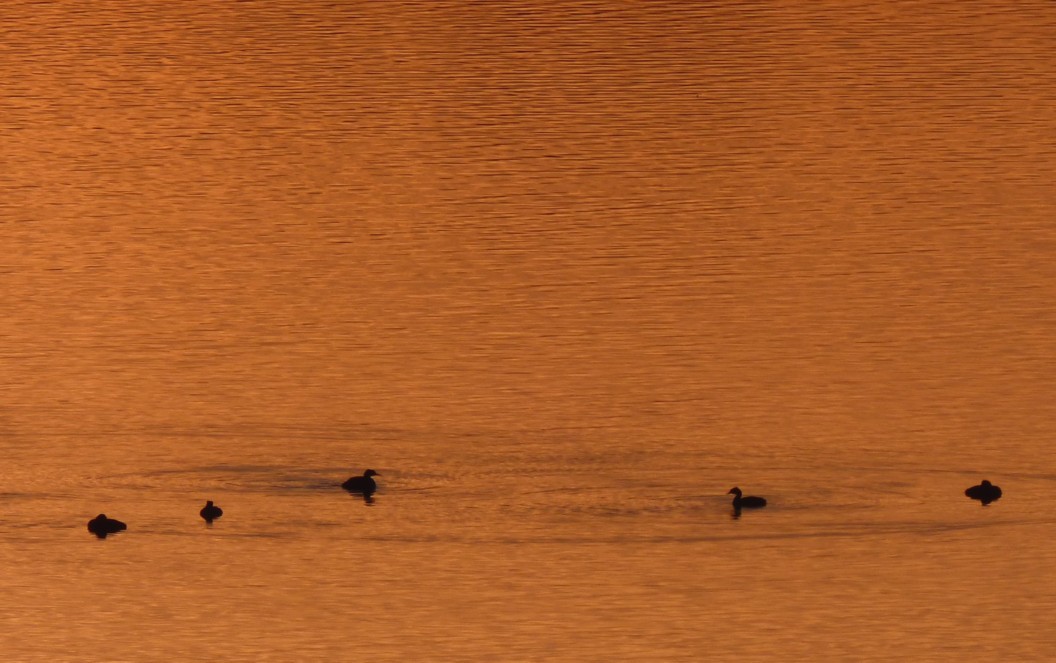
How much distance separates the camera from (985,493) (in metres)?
→ 34.3

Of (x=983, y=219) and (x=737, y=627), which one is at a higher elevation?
(x=983, y=219)

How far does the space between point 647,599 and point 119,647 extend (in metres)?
5.41

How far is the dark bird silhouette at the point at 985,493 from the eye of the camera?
34.2 m

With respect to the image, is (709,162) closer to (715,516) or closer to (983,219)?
(983,219)

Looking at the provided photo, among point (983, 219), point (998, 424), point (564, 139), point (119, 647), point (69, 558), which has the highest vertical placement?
point (564, 139)

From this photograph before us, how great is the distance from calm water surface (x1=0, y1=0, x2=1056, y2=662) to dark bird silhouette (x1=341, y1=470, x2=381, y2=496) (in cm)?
19

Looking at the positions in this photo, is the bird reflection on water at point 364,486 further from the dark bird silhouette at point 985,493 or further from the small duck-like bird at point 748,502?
the dark bird silhouette at point 985,493

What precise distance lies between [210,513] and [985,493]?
28.6ft

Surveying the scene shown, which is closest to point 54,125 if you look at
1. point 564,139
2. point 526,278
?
point 564,139

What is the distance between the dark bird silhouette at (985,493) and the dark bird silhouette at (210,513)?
8.50 metres

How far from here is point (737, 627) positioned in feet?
101

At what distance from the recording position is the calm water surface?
1252 inches

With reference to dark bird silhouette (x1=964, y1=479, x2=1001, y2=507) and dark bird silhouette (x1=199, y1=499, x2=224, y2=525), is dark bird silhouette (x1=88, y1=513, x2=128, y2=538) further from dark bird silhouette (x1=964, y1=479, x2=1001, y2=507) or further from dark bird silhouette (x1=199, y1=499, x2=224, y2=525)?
dark bird silhouette (x1=964, y1=479, x2=1001, y2=507)

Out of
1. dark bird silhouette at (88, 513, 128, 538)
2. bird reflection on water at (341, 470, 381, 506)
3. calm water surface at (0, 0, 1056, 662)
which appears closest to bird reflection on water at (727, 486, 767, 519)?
calm water surface at (0, 0, 1056, 662)
